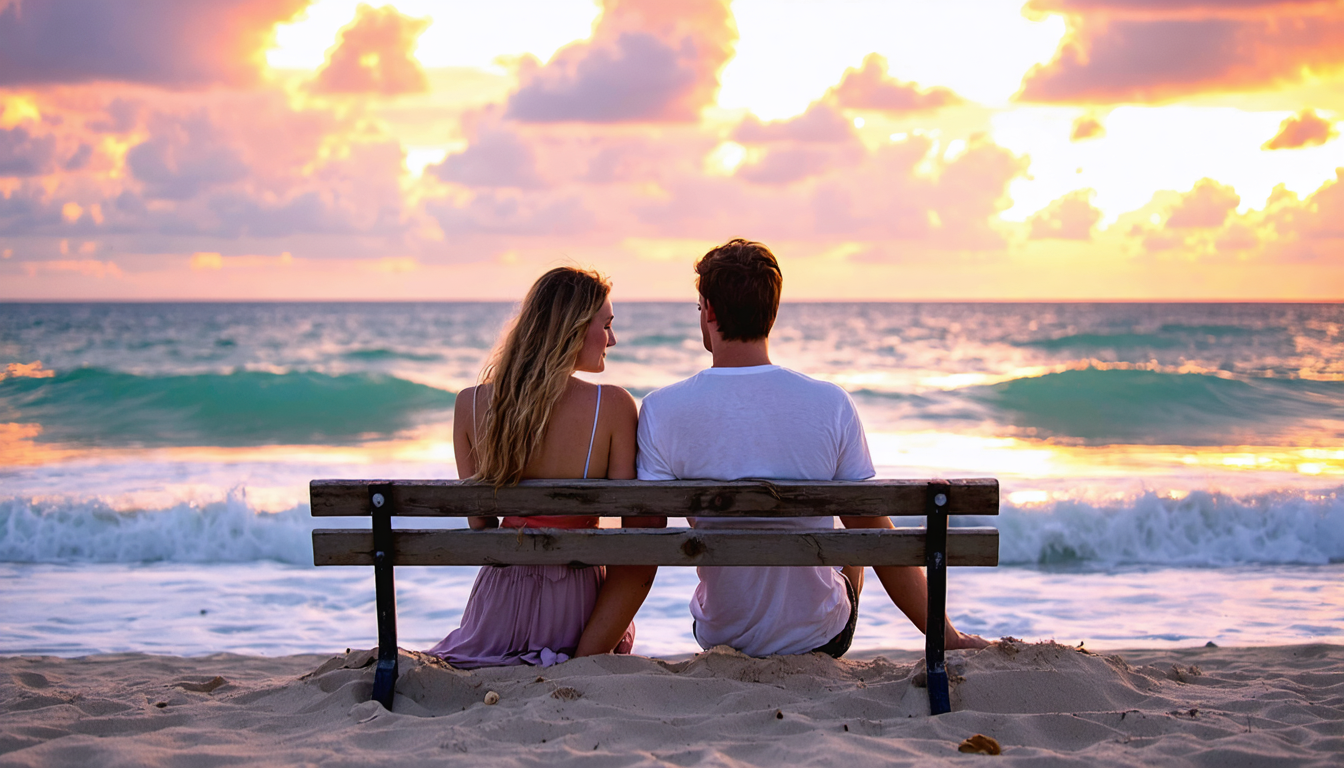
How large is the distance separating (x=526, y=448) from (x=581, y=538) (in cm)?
36

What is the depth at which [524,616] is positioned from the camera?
11.3ft

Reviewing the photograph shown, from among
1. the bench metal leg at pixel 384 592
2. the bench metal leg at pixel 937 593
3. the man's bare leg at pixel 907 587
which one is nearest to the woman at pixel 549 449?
the bench metal leg at pixel 384 592

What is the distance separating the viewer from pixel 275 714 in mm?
3164

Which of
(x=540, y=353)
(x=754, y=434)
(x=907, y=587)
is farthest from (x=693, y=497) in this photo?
(x=907, y=587)

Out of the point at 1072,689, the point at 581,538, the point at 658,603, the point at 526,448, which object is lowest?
the point at 658,603

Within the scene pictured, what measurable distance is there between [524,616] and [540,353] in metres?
1.03

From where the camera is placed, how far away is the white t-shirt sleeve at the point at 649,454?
3189mm

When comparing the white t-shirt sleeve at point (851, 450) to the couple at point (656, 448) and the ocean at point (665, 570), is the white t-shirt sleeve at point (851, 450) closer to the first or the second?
the couple at point (656, 448)

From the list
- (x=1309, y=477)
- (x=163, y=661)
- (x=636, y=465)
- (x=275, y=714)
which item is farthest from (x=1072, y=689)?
(x=1309, y=477)

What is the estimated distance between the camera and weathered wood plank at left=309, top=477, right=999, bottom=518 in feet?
9.27

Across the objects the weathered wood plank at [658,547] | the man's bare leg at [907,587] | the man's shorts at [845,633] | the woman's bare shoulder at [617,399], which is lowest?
the man's shorts at [845,633]

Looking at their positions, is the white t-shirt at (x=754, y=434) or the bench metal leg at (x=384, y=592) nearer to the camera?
the bench metal leg at (x=384, y=592)

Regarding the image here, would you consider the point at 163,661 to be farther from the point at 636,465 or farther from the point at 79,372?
the point at 79,372

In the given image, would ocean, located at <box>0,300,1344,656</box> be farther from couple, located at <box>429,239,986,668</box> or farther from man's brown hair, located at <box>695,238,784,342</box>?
man's brown hair, located at <box>695,238,784,342</box>
